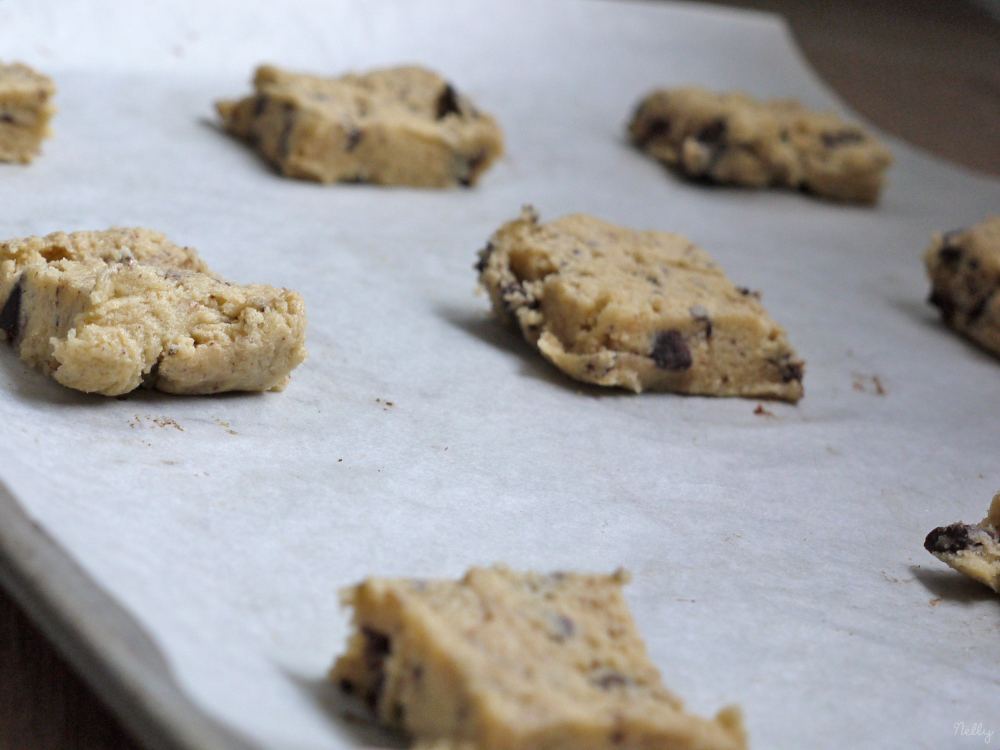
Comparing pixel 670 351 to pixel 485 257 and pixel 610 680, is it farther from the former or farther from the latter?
pixel 610 680

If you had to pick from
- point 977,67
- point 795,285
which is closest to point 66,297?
point 795,285

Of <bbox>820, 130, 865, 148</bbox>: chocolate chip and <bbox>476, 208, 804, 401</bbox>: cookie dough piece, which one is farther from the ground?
<bbox>820, 130, 865, 148</bbox>: chocolate chip

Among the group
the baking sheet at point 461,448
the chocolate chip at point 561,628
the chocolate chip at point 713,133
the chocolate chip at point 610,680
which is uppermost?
the chocolate chip at point 713,133

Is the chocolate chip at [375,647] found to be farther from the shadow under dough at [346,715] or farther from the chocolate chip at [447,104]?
the chocolate chip at [447,104]

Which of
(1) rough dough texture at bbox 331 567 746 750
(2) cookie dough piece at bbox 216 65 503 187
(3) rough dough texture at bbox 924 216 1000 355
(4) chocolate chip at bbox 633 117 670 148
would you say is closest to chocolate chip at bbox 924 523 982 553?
(1) rough dough texture at bbox 331 567 746 750

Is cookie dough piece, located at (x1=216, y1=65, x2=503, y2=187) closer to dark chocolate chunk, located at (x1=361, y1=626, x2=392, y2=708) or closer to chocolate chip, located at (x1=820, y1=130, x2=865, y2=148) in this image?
chocolate chip, located at (x1=820, y1=130, x2=865, y2=148)

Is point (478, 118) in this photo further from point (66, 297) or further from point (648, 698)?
point (648, 698)

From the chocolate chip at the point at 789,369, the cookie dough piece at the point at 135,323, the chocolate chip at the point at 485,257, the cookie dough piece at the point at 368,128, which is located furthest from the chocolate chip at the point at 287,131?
the chocolate chip at the point at 789,369

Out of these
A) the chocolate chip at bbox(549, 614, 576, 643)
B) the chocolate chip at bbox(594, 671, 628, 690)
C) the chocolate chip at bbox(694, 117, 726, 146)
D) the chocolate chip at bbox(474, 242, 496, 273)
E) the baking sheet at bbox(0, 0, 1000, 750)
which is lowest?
the baking sheet at bbox(0, 0, 1000, 750)
